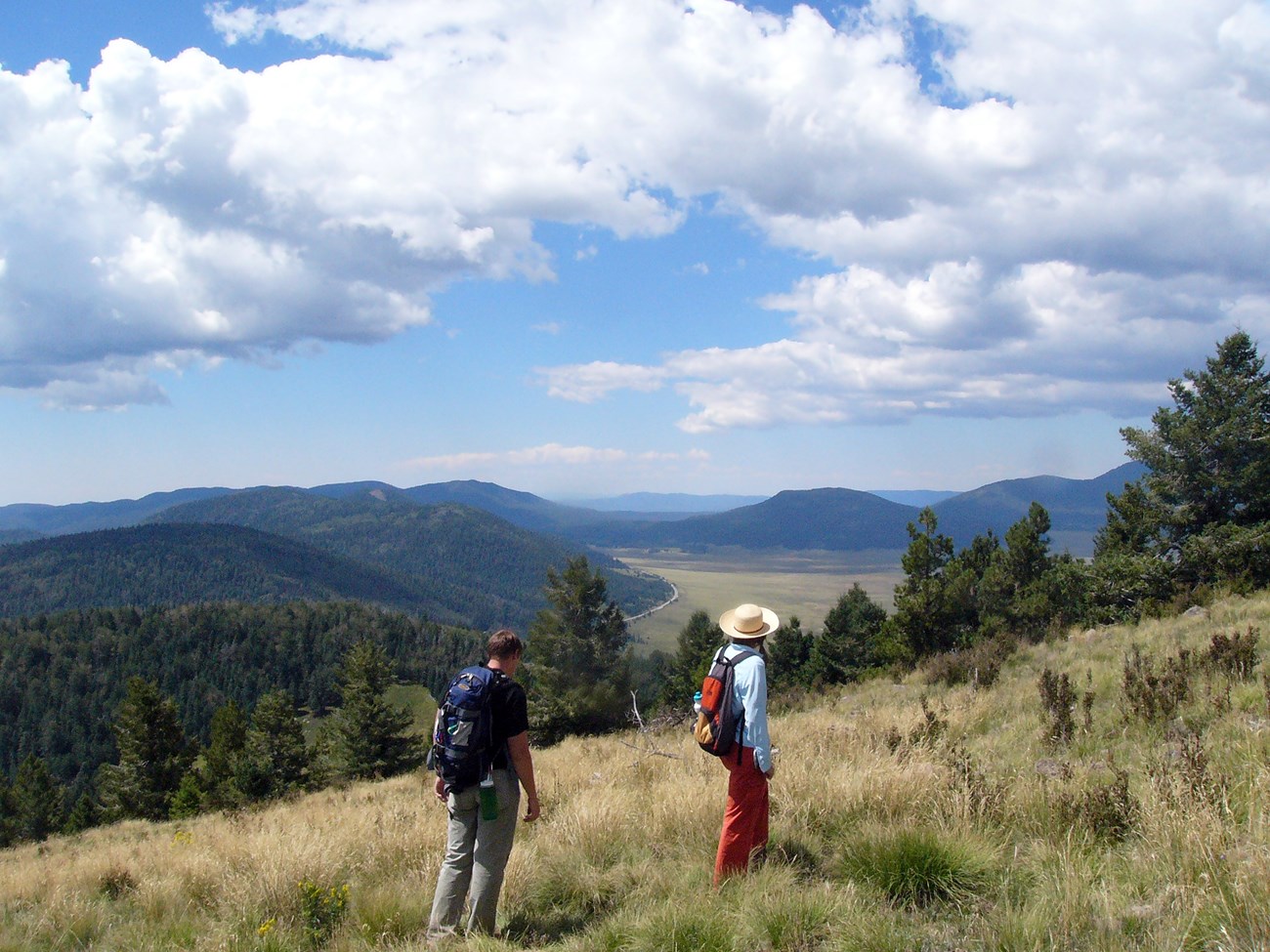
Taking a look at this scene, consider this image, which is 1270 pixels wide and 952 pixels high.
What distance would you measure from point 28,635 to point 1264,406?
15330 centimetres

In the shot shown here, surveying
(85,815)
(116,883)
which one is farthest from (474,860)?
(85,815)

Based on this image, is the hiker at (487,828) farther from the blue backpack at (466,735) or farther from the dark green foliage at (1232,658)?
the dark green foliage at (1232,658)

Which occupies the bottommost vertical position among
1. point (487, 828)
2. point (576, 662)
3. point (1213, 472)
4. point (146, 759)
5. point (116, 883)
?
point (146, 759)

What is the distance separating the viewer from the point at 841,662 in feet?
137

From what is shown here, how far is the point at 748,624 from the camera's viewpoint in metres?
4.39

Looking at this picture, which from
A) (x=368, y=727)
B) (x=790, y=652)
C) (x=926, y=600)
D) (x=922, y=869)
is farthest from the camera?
(x=790, y=652)

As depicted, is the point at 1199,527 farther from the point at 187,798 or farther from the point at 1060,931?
the point at 187,798

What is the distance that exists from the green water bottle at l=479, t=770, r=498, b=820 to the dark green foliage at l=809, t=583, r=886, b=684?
3743 cm

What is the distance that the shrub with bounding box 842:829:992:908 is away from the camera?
3693mm

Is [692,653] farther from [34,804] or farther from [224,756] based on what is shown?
[34,804]

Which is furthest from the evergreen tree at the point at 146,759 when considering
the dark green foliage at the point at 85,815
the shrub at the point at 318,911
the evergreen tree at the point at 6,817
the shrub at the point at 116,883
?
the shrub at the point at 318,911

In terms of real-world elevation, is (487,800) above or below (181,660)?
above

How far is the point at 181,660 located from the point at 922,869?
13707cm

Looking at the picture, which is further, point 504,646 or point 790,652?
point 790,652
